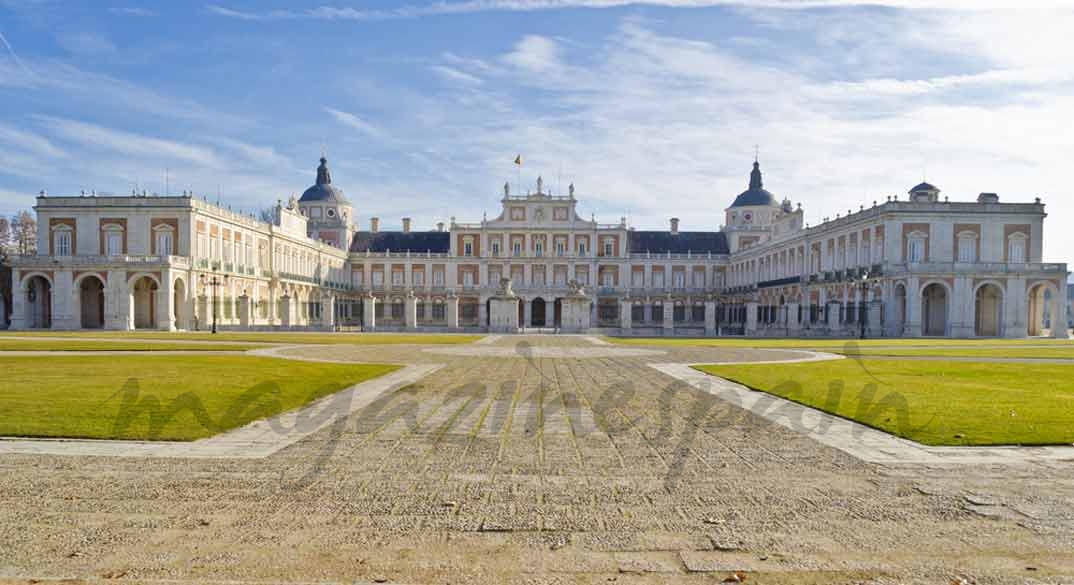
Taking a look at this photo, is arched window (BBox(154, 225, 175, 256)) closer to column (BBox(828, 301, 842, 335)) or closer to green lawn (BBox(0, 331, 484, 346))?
green lawn (BBox(0, 331, 484, 346))

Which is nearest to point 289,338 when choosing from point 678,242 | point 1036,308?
point 1036,308

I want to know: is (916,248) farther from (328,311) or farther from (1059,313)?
(328,311)

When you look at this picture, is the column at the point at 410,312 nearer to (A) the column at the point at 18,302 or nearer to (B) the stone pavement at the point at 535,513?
(A) the column at the point at 18,302

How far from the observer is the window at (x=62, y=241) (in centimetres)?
5484

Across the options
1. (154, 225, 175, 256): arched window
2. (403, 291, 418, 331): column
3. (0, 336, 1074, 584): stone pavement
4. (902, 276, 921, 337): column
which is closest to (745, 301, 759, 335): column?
(902, 276, 921, 337): column

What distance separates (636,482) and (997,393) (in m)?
9.70

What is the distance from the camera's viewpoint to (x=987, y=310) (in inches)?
2142

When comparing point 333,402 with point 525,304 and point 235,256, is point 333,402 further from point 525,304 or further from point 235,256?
point 525,304

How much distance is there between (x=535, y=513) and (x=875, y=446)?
4969 mm

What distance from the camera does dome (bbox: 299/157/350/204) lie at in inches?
3509

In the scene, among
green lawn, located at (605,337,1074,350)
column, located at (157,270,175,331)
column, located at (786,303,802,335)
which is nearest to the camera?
green lawn, located at (605,337,1074,350)

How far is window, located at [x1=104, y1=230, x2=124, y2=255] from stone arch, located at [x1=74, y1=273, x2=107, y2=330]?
2403 millimetres

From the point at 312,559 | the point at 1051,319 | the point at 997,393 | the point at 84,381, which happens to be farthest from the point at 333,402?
the point at 1051,319

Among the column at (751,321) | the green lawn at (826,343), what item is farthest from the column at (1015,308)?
the column at (751,321)
